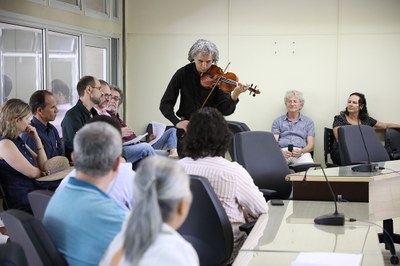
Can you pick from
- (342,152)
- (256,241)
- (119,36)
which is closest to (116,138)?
(256,241)

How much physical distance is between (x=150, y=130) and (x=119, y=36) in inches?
49.5

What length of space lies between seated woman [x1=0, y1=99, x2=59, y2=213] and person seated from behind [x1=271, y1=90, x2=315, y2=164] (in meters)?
3.95

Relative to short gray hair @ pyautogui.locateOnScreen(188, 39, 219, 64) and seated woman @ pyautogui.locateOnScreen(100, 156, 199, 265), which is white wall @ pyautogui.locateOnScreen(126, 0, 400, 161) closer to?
short gray hair @ pyautogui.locateOnScreen(188, 39, 219, 64)

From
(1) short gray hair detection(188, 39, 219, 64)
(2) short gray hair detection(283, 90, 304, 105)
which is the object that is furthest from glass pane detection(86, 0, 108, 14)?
(1) short gray hair detection(188, 39, 219, 64)

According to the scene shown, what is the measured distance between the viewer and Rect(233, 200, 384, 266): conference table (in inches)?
101

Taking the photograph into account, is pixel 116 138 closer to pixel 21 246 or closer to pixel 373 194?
pixel 21 246

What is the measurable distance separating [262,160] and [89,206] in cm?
265

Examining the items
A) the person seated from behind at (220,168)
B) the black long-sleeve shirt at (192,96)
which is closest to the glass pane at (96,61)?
the black long-sleeve shirt at (192,96)

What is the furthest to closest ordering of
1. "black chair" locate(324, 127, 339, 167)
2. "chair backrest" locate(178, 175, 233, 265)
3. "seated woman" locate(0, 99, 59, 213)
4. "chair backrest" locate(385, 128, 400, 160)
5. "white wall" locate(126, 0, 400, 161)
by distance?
"white wall" locate(126, 0, 400, 161) → "black chair" locate(324, 127, 339, 167) → "chair backrest" locate(385, 128, 400, 160) → "seated woman" locate(0, 99, 59, 213) → "chair backrest" locate(178, 175, 233, 265)

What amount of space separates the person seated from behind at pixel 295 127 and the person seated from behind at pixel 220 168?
4301 mm

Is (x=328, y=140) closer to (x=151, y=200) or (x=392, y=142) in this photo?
(x=392, y=142)

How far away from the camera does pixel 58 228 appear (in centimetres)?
230

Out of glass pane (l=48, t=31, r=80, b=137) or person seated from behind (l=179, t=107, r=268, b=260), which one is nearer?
person seated from behind (l=179, t=107, r=268, b=260)

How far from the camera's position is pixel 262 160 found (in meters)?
4.75
